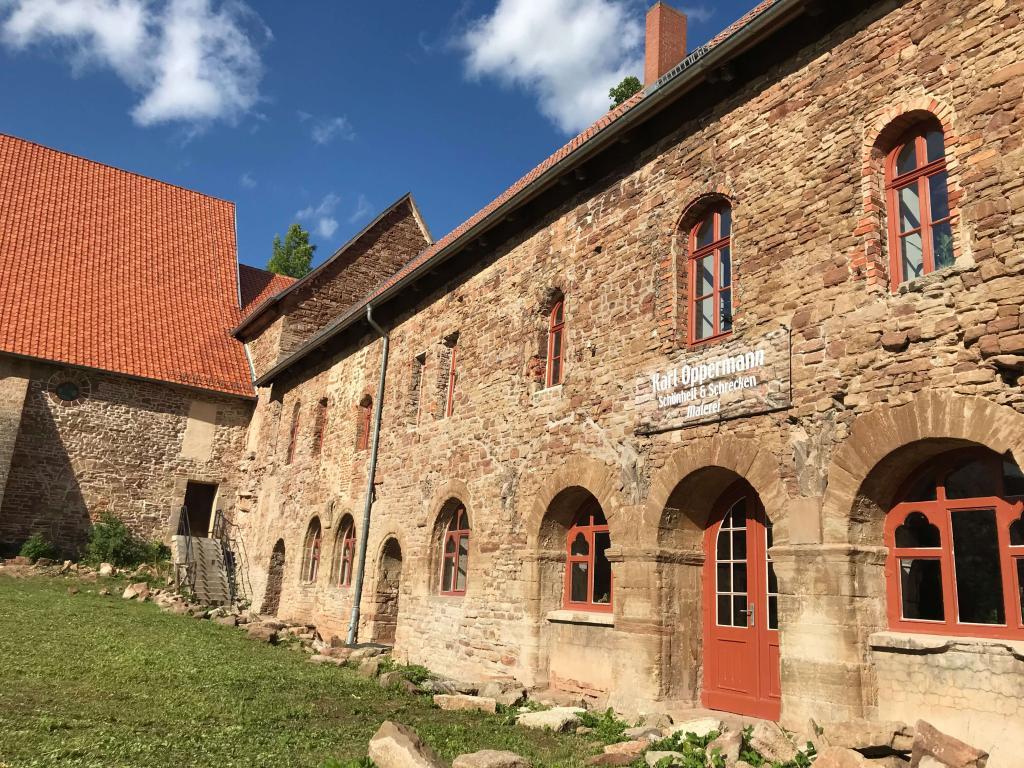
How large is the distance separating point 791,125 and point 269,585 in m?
15.2

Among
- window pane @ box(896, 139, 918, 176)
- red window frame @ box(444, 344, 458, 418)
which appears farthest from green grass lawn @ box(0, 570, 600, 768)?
window pane @ box(896, 139, 918, 176)

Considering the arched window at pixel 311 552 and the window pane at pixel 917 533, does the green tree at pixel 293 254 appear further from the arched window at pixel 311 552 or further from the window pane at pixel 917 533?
the window pane at pixel 917 533

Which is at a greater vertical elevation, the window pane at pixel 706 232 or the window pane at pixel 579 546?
the window pane at pixel 706 232

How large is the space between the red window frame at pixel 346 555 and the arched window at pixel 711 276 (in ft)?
29.9

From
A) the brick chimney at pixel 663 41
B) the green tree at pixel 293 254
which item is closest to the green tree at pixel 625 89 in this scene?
the brick chimney at pixel 663 41

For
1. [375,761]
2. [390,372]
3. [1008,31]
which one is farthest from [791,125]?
[390,372]

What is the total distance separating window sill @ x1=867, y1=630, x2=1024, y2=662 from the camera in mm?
5156

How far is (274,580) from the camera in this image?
18.3 m

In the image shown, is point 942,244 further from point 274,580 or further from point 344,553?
point 274,580

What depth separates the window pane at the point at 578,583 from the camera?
364 inches

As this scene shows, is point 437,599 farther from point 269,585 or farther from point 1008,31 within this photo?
point 1008,31

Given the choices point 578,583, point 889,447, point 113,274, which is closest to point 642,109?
point 889,447

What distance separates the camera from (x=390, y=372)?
14.6 metres

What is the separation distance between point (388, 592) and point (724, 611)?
7.34 metres
